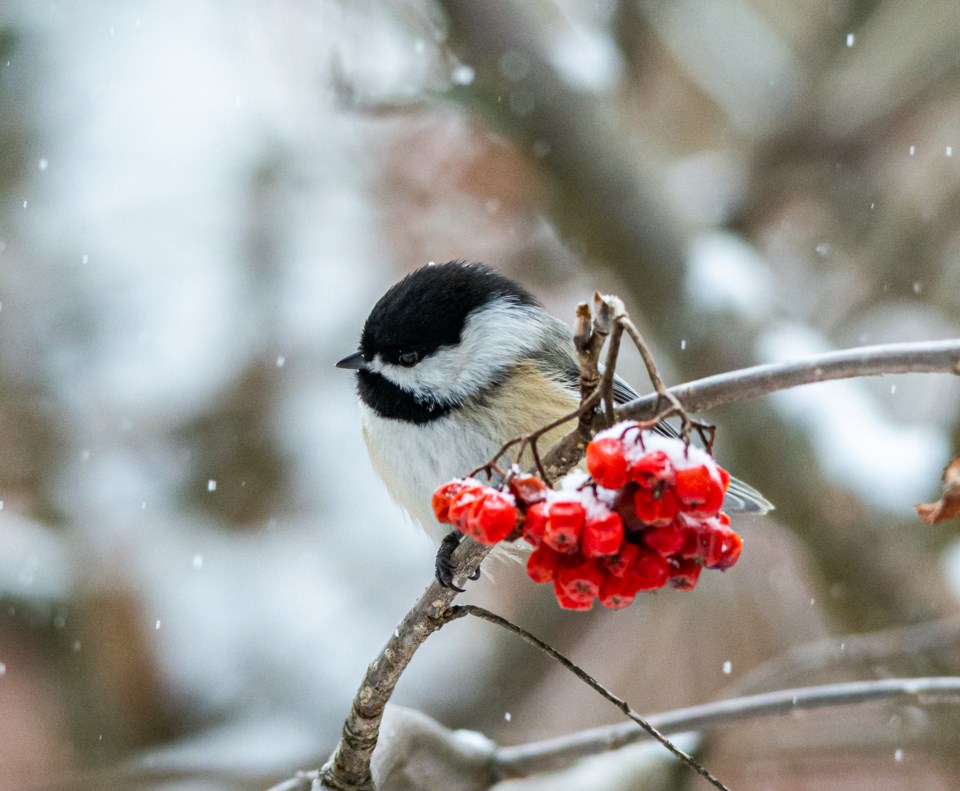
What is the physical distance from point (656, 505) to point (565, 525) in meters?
0.09

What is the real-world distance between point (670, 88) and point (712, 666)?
8.76 ft

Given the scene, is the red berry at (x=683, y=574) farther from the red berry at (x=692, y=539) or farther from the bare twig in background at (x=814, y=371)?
the bare twig in background at (x=814, y=371)

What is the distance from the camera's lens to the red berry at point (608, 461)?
3.08 feet

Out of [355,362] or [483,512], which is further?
[355,362]

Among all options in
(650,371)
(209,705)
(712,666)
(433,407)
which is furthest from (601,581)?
(712,666)

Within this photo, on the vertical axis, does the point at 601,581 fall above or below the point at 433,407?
below

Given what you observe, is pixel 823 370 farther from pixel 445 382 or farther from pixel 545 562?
pixel 445 382

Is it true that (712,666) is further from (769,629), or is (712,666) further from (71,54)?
(71,54)

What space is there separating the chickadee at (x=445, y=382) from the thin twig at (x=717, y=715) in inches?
19.7

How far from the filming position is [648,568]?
1.05 metres

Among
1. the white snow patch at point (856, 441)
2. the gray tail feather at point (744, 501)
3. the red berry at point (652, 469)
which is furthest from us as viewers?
the white snow patch at point (856, 441)

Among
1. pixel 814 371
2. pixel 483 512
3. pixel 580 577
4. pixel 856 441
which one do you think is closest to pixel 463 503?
pixel 483 512

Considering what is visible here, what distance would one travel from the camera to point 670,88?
15.9ft

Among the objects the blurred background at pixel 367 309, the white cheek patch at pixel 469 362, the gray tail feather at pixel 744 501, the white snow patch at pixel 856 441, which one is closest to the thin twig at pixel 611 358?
the white cheek patch at pixel 469 362
